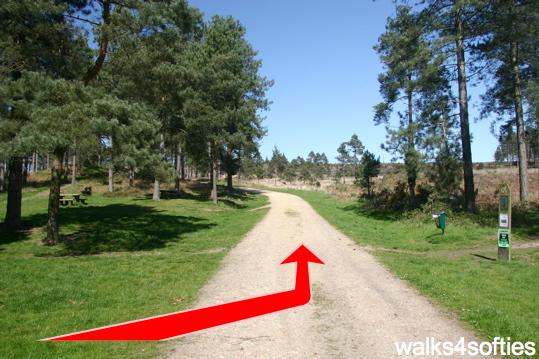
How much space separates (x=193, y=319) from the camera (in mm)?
6695

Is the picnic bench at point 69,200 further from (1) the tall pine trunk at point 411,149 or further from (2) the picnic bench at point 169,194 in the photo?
(1) the tall pine trunk at point 411,149

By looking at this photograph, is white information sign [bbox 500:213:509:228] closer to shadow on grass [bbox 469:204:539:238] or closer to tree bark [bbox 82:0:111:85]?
shadow on grass [bbox 469:204:539:238]

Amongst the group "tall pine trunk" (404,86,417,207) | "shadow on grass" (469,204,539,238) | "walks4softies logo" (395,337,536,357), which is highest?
"tall pine trunk" (404,86,417,207)

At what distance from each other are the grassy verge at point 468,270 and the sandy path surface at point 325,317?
1.84 feet

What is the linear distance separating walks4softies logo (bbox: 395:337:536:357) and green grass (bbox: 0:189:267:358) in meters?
3.71

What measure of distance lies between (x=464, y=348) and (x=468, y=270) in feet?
18.4

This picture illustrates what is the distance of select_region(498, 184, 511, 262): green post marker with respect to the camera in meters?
11.6

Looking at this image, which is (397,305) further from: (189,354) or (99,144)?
(99,144)

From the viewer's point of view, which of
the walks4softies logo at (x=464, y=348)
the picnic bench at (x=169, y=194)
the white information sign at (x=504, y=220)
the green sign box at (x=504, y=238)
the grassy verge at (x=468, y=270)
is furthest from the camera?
the picnic bench at (x=169, y=194)

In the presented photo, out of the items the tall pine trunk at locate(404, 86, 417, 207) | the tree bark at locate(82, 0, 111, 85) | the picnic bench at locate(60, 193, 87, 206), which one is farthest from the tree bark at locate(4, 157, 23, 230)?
the tall pine trunk at locate(404, 86, 417, 207)

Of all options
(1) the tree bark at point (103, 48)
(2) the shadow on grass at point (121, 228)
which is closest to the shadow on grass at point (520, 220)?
(2) the shadow on grass at point (121, 228)

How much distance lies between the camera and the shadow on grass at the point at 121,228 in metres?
14.9

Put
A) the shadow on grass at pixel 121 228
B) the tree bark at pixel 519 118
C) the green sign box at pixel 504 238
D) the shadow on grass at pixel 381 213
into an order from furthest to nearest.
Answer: the shadow on grass at pixel 381 213 < the tree bark at pixel 519 118 < the shadow on grass at pixel 121 228 < the green sign box at pixel 504 238

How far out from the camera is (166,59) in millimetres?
26656
